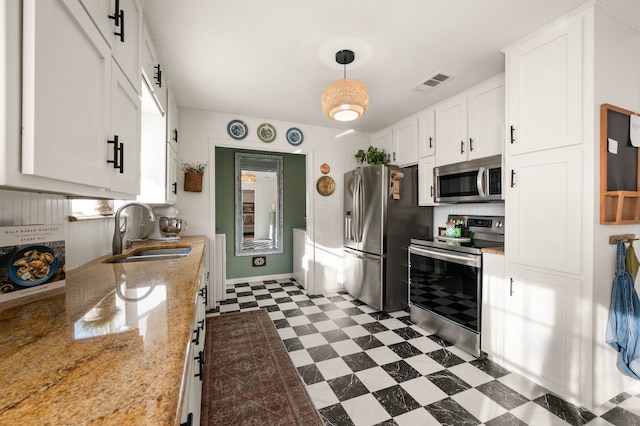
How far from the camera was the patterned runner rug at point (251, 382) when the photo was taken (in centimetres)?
163

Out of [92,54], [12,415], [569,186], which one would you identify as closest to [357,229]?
[569,186]

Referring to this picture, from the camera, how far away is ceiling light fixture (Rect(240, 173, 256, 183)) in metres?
4.66

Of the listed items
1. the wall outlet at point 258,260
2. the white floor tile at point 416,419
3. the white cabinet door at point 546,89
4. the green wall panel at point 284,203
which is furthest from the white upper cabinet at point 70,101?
the wall outlet at point 258,260

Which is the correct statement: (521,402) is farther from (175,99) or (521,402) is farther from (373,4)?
(175,99)

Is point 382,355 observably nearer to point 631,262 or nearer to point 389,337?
point 389,337

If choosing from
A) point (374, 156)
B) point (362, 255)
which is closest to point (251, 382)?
point (362, 255)

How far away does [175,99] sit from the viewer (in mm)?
3021

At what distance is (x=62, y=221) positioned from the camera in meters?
1.45

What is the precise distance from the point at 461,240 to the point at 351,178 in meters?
1.62

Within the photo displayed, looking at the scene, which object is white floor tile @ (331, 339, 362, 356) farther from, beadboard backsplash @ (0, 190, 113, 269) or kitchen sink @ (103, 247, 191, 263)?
beadboard backsplash @ (0, 190, 113, 269)

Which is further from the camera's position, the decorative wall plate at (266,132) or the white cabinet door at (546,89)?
the decorative wall plate at (266,132)

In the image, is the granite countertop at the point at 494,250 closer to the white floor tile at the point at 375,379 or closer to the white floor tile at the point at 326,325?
the white floor tile at the point at 375,379

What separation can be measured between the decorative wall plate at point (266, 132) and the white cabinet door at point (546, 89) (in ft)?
8.41

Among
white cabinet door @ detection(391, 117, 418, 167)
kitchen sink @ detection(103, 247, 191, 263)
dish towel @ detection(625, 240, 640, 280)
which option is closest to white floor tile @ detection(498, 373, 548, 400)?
dish towel @ detection(625, 240, 640, 280)
